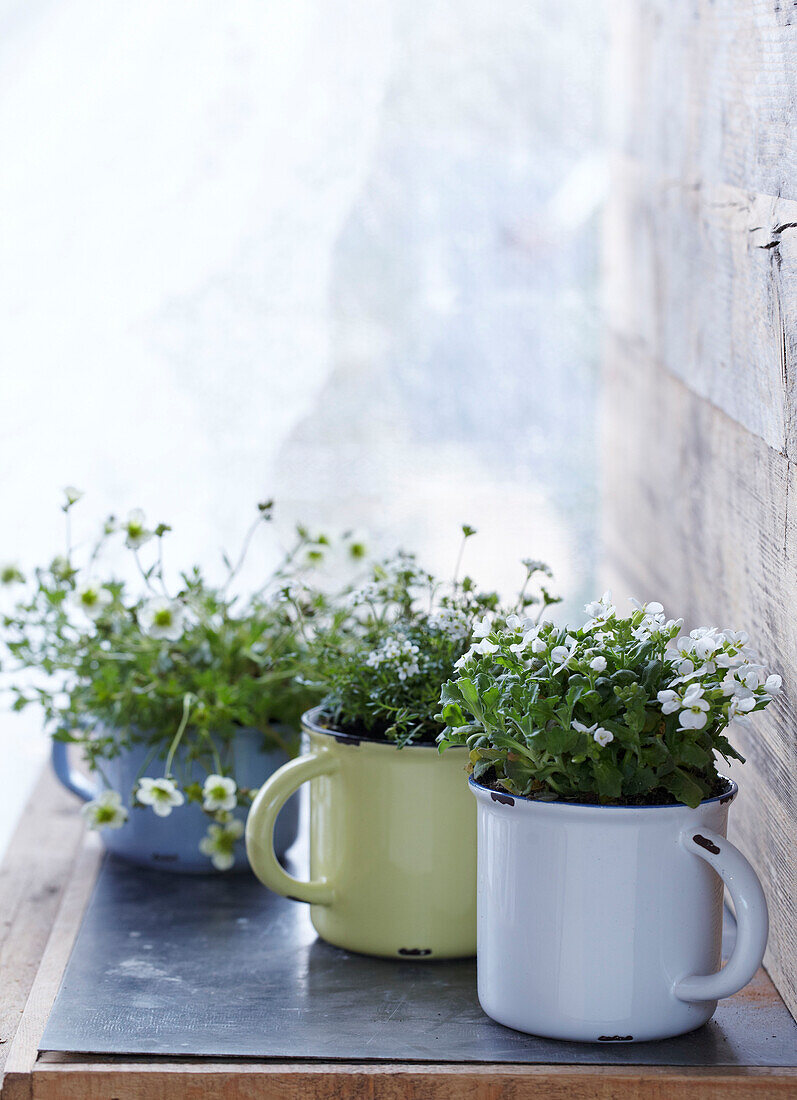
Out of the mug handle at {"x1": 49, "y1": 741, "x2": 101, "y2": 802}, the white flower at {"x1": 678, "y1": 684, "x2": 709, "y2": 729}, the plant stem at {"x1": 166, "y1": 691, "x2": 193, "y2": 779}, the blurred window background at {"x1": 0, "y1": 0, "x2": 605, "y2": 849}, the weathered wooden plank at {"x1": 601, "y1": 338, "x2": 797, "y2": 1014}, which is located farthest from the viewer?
the blurred window background at {"x1": 0, "y1": 0, "x2": 605, "y2": 849}

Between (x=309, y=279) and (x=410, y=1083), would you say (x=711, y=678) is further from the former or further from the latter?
(x=309, y=279)

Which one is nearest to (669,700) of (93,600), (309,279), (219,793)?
(219,793)

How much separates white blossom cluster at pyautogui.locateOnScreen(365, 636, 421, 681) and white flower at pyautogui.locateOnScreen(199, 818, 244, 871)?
7.0 inches

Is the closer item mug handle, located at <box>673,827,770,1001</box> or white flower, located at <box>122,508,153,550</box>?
mug handle, located at <box>673,827,770,1001</box>

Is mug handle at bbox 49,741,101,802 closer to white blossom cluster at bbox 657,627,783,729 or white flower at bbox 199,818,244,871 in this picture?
white flower at bbox 199,818,244,871

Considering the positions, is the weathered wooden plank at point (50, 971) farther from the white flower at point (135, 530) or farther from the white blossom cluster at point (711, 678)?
the white blossom cluster at point (711, 678)

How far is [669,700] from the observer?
541 millimetres

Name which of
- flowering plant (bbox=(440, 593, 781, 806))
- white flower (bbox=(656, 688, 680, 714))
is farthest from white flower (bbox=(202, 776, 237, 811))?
white flower (bbox=(656, 688, 680, 714))

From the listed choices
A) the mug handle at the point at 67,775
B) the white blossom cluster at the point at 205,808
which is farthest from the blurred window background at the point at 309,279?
the white blossom cluster at the point at 205,808

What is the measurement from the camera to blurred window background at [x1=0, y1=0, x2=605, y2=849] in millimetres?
1471

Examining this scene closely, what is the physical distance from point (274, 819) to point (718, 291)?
1.47 feet

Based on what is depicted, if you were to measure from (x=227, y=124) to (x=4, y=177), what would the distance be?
29cm

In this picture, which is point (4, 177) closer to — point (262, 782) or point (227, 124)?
point (227, 124)

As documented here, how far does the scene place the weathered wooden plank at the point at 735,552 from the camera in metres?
0.64
